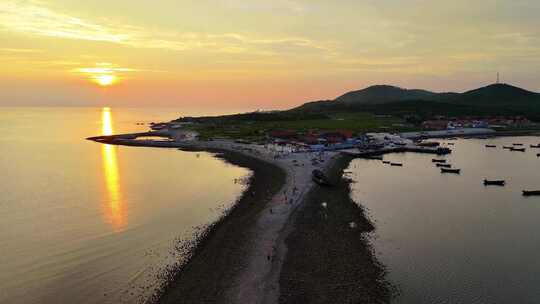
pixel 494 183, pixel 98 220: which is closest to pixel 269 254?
pixel 98 220

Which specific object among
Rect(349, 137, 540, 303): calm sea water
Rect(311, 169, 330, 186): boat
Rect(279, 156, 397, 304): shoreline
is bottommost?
Rect(349, 137, 540, 303): calm sea water

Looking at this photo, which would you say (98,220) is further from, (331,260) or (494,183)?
(494,183)

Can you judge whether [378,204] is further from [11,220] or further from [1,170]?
[1,170]

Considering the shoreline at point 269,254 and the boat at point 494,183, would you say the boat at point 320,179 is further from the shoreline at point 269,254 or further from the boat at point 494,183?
the boat at point 494,183

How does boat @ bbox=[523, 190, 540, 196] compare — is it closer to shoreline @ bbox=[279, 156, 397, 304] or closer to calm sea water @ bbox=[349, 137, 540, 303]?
calm sea water @ bbox=[349, 137, 540, 303]

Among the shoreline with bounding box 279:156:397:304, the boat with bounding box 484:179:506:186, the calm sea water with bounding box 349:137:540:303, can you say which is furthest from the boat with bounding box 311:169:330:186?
the boat with bounding box 484:179:506:186

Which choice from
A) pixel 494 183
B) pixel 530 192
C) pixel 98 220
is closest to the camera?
pixel 98 220

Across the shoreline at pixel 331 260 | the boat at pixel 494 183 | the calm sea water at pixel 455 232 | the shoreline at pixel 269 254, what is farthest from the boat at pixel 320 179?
the boat at pixel 494 183
